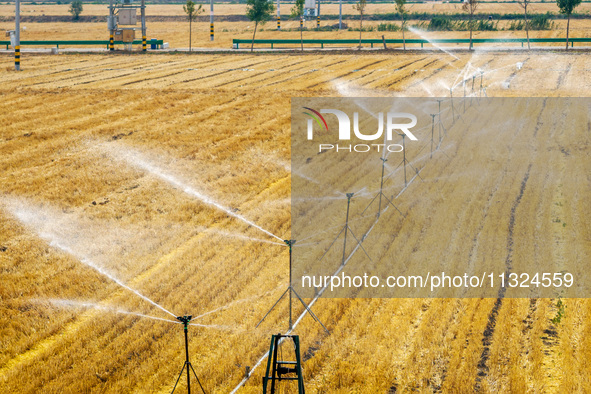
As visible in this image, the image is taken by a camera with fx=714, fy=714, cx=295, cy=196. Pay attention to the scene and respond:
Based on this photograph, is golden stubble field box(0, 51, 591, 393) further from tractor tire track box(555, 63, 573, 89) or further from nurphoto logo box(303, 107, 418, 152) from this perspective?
tractor tire track box(555, 63, 573, 89)

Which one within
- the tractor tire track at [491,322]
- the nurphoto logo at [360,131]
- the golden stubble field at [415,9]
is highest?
the golden stubble field at [415,9]

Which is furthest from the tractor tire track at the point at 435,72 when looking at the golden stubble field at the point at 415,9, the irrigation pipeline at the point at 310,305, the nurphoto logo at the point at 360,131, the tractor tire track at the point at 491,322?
the golden stubble field at the point at 415,9

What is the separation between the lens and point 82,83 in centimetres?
4000

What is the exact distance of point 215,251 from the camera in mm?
16781

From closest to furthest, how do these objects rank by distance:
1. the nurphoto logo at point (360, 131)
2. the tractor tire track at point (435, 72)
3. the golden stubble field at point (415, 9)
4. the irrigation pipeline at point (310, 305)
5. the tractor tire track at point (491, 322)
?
the irrigation pipeline at point (310, 305), the tractor tire track at point (491, 322), the nurphoto logo at point (360, 131), the tractor tire track at point (435, 72), the golden stubble field at point (415, 9)

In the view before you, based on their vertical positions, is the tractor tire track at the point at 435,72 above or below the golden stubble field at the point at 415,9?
below

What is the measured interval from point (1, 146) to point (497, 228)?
1803 centimetres

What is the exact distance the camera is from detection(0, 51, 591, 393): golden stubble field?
39.0 feet

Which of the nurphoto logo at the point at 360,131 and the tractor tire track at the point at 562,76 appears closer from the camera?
the nurphoto logo at the point at 360,131

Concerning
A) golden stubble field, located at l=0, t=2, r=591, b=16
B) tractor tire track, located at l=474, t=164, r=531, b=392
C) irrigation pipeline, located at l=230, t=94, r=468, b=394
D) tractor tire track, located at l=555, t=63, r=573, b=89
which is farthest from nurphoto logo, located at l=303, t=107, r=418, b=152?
golden stubble field, located at l=0, t=2, r=591, b=16

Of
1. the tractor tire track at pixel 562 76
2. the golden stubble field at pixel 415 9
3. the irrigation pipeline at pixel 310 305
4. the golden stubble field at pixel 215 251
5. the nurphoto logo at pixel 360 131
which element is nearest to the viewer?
→ the irrigation pipeline at pixel 310 305

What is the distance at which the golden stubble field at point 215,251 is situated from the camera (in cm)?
1188

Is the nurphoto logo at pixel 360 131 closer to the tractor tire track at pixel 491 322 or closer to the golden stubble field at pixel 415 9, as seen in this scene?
the tractor tire track at pixel 491 322

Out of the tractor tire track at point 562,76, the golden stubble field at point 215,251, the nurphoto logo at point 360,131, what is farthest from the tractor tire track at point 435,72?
the golden stubble field at point 215,251
